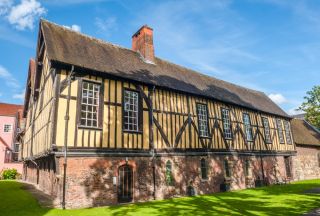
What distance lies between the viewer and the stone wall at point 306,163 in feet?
85.9

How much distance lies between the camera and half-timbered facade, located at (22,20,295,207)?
11.4 meters

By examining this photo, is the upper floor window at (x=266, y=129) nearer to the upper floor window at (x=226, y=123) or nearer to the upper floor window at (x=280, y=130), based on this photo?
the upper floor window at (x=280, y=130)

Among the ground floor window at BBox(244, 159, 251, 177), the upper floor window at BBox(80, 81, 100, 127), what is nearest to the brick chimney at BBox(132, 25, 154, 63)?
the upper floor window at BBox(80, 81, 100, 127)

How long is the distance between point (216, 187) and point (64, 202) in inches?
405

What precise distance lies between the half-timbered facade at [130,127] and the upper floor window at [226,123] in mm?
83

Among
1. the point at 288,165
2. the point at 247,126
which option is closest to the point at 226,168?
the point at 247,126

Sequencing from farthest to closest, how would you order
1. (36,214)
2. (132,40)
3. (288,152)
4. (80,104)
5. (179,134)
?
(288,152) < (132,40) < (179,134) < (80,104) < (36,214)

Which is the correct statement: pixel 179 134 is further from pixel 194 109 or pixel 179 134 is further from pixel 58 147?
pixel 58 147

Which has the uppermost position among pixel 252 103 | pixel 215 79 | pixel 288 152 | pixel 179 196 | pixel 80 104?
pixel 215 79

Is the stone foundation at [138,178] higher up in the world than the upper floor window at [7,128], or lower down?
lower down

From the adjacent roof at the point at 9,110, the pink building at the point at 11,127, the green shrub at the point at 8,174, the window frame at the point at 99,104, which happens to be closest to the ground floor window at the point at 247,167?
the window frame at the point at 99,104

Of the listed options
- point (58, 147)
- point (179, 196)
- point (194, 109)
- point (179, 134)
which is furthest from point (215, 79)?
point (58, 147)

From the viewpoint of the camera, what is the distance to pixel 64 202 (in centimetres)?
1043

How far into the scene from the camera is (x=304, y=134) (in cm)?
3005
